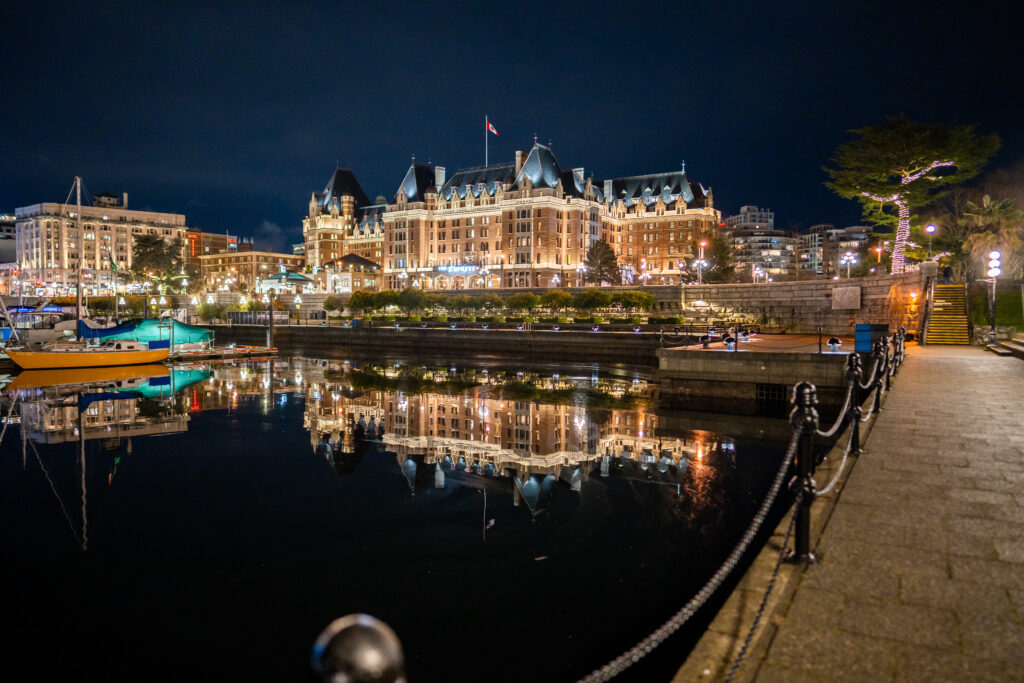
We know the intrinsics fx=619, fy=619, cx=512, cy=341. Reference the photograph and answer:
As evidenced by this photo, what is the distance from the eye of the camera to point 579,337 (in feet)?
139

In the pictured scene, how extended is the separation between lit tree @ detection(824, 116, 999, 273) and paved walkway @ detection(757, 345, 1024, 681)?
33.1 m

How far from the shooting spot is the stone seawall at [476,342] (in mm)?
40250

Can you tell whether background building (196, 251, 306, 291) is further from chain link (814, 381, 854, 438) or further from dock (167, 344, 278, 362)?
chain link (814, 381, 854, 438)

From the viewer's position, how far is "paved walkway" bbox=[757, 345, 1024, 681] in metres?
3.60

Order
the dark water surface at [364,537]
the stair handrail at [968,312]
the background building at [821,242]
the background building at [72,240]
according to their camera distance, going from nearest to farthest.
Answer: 1. the dark water surface at [364,537]
2. the stair handrail at [968,312]
3. the background building at [72,240]
4. the background building at [821,242]

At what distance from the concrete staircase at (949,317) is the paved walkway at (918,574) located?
2210 centimetres

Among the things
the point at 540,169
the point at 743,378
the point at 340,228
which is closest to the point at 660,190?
the point at 540,169

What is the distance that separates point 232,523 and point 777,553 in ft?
27.1

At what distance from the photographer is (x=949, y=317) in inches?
1145

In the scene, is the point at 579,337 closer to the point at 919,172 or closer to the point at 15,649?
the point at 919,172

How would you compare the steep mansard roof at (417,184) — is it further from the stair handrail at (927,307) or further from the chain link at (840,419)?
the chain link at (840,419)

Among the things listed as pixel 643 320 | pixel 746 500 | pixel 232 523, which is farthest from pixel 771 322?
pixel 232 523

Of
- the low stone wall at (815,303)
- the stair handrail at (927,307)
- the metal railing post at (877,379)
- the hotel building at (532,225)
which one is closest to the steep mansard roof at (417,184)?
the hotel building at (532,225)

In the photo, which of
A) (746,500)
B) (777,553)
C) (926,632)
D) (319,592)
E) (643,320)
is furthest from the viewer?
(643,320)
